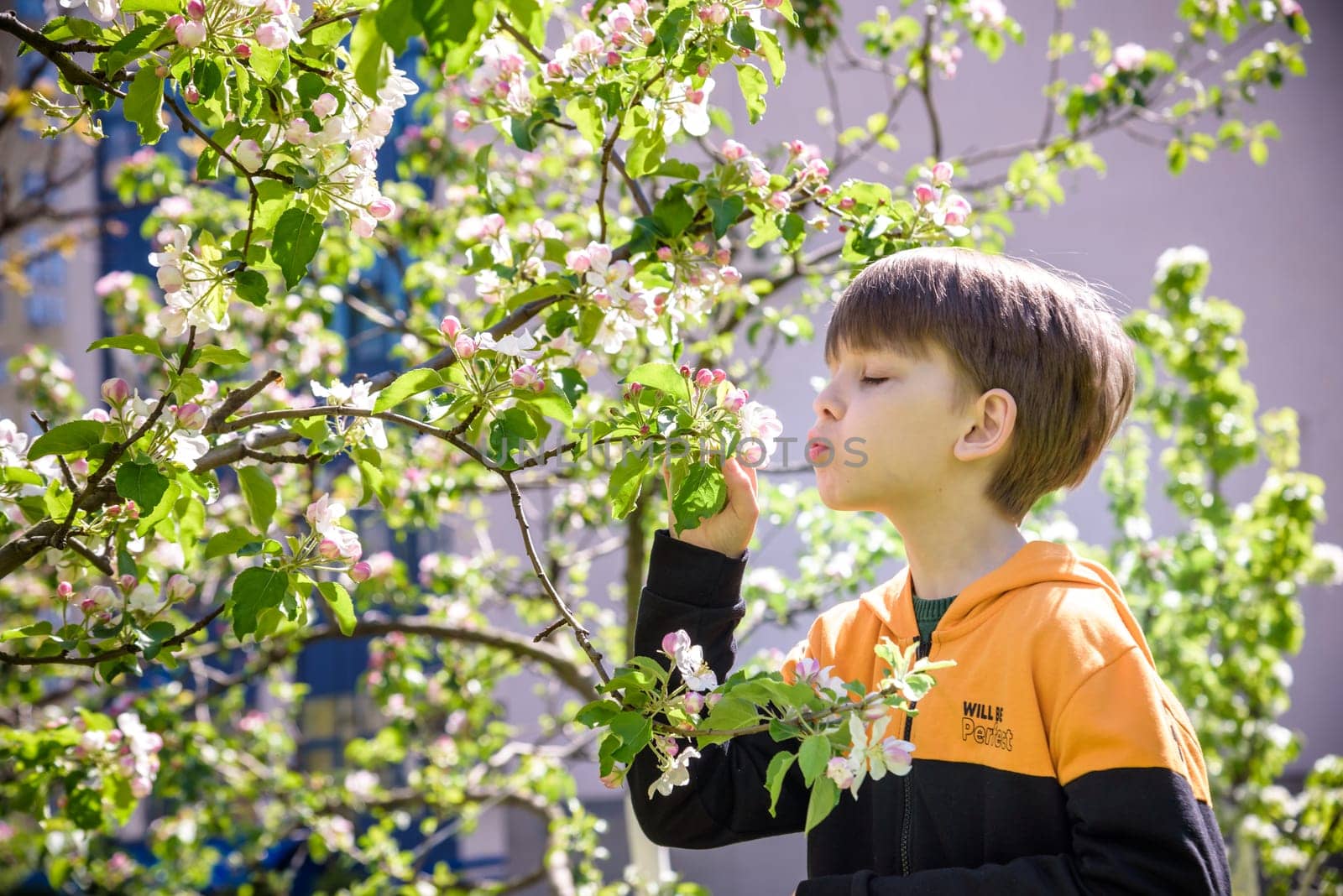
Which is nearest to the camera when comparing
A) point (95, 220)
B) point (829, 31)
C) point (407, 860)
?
point (829, 31)

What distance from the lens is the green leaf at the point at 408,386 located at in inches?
38.4

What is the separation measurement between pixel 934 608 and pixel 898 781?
0.51 feet

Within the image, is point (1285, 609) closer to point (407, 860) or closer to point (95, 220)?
point (407, 860)

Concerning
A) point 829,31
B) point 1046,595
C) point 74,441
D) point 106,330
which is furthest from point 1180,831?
point 106,330


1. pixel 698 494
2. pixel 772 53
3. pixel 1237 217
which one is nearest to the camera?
pixel 698 494

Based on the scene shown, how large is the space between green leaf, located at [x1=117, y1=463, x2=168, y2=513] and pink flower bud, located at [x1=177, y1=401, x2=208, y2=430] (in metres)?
0.05

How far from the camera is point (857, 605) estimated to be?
1.15 metres

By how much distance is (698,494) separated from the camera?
36.7 inches

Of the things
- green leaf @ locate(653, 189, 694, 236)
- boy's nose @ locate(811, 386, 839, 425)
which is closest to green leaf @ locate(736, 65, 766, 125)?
green leaf @ locate(653, 189, 694, 236)

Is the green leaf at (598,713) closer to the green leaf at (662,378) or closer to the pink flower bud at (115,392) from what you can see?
the green leaf at (662,378)

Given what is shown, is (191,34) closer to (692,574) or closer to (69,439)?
(69,439)

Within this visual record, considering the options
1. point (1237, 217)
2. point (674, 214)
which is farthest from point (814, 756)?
point (1237, 217)

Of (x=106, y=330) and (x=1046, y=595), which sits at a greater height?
(x=106, y=330)

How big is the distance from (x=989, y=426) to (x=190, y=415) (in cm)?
69
